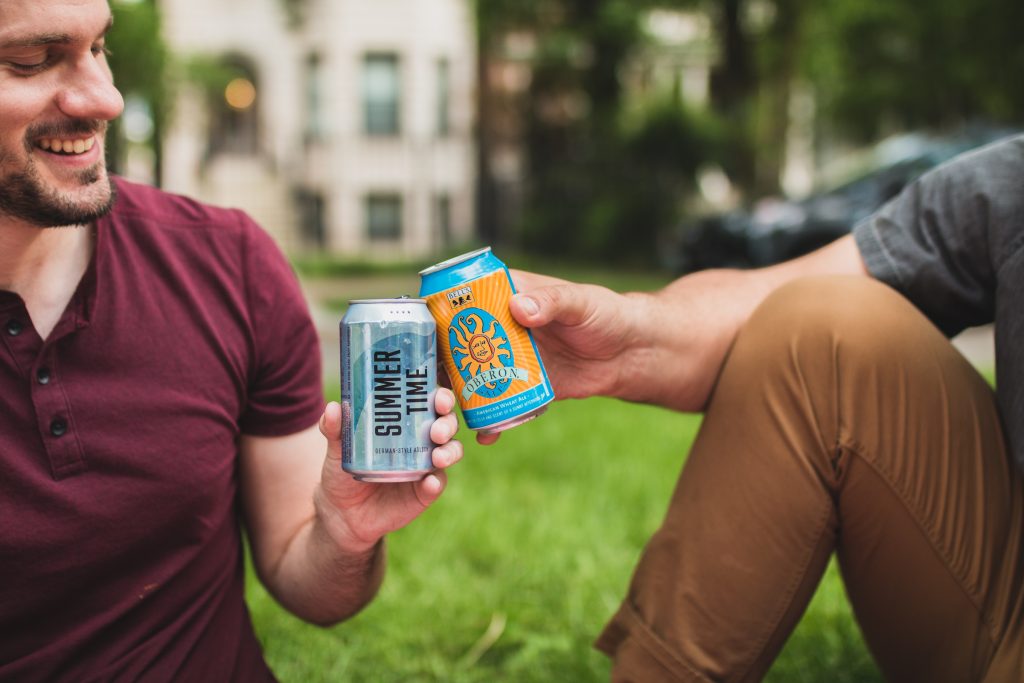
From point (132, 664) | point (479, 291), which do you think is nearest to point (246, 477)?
point (132, 664)

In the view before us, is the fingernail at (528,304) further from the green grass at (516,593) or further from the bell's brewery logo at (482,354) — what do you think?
the green grass at (516,593)

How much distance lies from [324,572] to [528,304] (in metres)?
0.57

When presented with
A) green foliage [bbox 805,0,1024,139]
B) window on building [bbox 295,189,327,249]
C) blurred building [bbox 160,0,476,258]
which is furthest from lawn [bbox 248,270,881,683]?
window on building [bbox 295,189,327,249]

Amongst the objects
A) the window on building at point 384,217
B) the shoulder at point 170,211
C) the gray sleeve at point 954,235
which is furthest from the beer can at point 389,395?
the window on building at point 384,217

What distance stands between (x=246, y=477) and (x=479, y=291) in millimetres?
583

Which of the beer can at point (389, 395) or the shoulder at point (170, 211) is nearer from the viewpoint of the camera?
the beer can at point (389, 395)

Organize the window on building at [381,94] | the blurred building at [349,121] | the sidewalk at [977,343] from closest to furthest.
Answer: the sidewalk at [977,343], the blurred building at [349,121], the window on building at [381,94]

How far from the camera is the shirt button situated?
1432mm

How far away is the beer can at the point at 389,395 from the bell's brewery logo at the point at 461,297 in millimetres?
65

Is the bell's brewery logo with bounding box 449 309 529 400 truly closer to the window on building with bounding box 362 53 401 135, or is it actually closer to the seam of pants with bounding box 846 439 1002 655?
the seam of pants with bounding box 846 439 1002 655

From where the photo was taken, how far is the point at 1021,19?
52.2 ft

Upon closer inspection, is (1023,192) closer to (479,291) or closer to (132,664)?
(479,291)

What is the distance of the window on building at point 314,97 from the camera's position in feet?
70.8

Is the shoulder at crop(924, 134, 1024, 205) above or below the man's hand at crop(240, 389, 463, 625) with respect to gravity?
above
